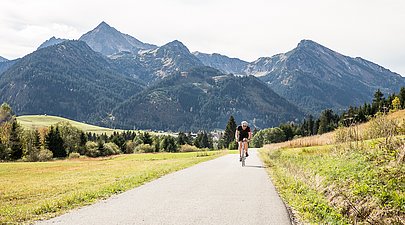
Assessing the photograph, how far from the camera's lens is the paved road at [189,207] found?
872cm

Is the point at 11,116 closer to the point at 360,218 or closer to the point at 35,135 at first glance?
the point at 35,135

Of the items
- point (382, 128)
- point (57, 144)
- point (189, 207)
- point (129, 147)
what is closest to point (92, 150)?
point (57, 144)

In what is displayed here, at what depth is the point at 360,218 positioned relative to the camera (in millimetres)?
8445

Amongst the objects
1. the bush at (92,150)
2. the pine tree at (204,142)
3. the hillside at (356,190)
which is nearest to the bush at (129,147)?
the bush at (92,150)

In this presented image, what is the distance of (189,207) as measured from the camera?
10094 mm

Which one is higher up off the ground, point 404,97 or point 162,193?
point 404,97

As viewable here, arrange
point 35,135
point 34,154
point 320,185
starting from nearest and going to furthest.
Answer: point 320,185 < point 34,154 < point 35,135

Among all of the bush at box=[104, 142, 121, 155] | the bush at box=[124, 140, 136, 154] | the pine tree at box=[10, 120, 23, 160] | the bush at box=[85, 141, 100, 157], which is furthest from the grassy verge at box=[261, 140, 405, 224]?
the bush at box=[124, 140, 136, 154]

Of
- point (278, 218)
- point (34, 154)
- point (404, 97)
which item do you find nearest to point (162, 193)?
point (278, 218)

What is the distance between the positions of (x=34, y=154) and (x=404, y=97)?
105500mm

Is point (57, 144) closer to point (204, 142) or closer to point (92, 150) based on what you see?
point (92, 150)

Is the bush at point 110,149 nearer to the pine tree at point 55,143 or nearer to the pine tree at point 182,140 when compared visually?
the pine tree at point 55,143

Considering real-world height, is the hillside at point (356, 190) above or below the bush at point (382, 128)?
below

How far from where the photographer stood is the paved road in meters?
8.72
